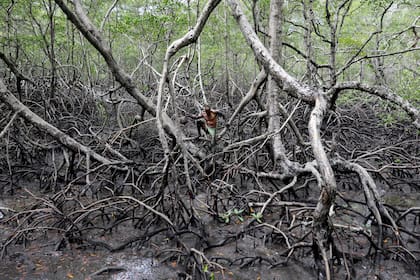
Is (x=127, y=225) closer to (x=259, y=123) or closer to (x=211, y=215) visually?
(x=211, y=215)

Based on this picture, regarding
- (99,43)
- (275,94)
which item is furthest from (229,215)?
(99,43)

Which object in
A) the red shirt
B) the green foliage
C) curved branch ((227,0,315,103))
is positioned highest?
curved branch ((227,0,315,103))

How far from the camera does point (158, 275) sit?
280cm

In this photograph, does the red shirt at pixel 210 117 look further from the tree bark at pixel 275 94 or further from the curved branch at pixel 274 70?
the curved branch at pixel 274 70

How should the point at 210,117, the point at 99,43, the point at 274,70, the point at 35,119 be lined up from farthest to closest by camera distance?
the point at 210,117, the point at 35,119, the point at 99,43, the point at 274,70

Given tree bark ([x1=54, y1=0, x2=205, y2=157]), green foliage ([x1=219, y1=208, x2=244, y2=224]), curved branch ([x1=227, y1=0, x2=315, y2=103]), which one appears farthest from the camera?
tree bark ([x1=54, y1=0, x2=205, y2=157])

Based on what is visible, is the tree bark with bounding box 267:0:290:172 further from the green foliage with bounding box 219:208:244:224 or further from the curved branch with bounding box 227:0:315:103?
the curved branch with bounding box 227:0:315:103

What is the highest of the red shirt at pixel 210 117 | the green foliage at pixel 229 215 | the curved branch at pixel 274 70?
the curved branch at pixel 274 70

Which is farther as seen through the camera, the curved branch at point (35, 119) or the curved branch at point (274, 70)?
the curved branch at point (35, 119)

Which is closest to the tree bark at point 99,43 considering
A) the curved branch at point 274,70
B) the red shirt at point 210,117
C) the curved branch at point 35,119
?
the curved branch at point 274,70

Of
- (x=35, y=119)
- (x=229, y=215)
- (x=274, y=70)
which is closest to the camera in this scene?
(x=274, y=70)

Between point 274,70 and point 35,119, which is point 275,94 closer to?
point 274,70

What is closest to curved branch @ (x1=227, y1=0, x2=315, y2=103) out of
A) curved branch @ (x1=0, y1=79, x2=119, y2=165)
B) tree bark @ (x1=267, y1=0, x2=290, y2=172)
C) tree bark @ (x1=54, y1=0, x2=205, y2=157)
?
tree bark @ (x1=54, y1=0, x2=205, y2=157)

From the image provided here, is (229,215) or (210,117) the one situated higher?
(210,117)
